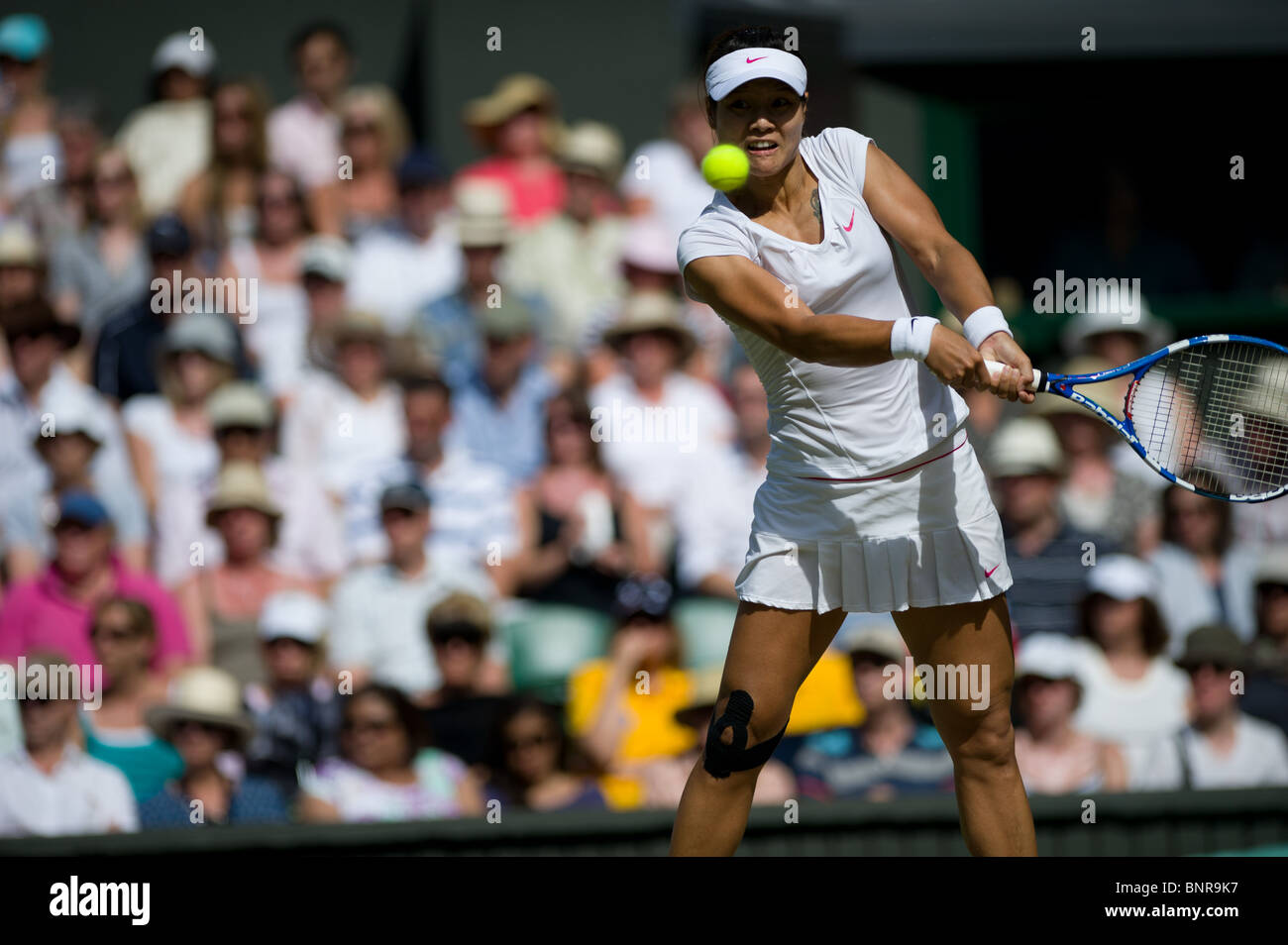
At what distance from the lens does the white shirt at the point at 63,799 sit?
5.46 meters

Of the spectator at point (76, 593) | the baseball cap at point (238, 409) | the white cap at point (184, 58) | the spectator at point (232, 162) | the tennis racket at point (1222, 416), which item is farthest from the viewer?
the white cap at point (184, 58)

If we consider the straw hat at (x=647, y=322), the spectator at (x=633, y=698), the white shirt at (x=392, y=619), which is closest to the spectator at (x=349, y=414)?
the white shirt at (x=392, y=619)

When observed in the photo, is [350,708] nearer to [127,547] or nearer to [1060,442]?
[127,547]

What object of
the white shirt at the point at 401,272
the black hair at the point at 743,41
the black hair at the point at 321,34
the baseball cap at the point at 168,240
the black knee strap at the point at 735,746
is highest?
the black hair at the point at 321,34

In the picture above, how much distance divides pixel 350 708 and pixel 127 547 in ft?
4.22

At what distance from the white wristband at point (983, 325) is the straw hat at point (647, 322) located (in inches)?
125

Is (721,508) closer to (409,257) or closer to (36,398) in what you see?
(409,257)

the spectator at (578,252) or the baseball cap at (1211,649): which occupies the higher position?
the spectator at (578,252)

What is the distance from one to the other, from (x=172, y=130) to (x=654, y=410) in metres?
2.51

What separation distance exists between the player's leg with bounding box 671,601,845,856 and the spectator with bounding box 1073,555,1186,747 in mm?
2498

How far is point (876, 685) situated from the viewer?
220 inches

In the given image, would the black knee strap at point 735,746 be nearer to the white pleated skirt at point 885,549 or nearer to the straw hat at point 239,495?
the white pleated skirt at point 885,549

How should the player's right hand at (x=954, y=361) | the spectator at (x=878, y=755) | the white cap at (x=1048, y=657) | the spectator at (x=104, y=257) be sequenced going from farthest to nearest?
the spectator at (x=104, y=257) → the white cap at (x=1048, y=657) → the spectator at (x=878, y=755) → the player's right hand at (x=954, y=361)
